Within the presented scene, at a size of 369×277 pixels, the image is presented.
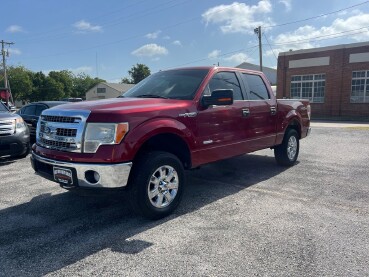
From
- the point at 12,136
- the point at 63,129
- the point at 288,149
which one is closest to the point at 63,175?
the point at 63,129

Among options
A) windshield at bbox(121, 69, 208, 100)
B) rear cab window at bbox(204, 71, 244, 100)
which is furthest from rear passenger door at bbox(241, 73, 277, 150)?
windshield at bbox(121, 69, 208, 100)

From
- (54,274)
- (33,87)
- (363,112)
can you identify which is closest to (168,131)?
(54,274)

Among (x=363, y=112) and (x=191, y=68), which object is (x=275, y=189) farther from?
(x=363, y=112)

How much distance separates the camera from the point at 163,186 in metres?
4.18

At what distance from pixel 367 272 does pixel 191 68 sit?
3683mm

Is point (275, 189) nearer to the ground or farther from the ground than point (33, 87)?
nearer to the ground

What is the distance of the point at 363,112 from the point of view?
986 inches

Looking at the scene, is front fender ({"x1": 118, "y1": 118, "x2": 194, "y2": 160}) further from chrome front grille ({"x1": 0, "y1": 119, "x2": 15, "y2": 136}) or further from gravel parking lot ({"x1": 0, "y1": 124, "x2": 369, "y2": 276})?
chrome front grille ({"x1": 0, "y1": 119, "x2": 15, "y2": 136})

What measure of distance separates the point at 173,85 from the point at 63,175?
84.8 inches

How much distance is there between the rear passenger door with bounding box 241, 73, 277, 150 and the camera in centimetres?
575

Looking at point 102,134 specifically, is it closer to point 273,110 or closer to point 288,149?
point 273,110

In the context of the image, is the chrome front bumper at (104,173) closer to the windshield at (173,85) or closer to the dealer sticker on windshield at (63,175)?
the dealer sticker on windshield at (63,175)

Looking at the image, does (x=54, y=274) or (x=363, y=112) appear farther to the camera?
(x=363, y=112)

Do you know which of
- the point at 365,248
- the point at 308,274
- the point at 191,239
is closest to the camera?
the point at 308,274
